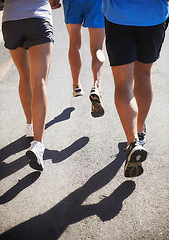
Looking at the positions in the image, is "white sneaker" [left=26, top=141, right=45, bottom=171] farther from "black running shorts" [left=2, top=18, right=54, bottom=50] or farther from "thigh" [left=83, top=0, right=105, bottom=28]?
"thigh" [left=83, top=0, right=105, bottom=28]

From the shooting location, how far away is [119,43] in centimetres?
263

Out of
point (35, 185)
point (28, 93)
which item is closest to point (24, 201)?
point (35, 185)

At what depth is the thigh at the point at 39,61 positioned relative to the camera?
286 cm

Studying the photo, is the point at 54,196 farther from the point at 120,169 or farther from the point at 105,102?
the point at 105,102

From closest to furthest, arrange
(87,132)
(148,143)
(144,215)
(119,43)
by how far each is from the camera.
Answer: (144,215), (119,43), (148,143), (87,132)

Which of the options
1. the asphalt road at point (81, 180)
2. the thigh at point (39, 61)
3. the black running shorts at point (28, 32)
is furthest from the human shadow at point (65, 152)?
the black running shorts at point (28, 32)

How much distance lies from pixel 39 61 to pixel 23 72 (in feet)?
1.62

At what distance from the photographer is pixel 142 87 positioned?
9.96 ft

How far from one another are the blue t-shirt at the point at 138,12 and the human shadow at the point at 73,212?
4.30 ft

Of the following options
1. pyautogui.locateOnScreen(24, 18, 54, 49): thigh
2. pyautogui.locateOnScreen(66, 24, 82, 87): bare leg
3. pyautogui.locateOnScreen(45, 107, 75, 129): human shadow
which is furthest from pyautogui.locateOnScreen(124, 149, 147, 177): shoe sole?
pyautogui.locateOnScreen(66, 24, 82, 87): bare leg

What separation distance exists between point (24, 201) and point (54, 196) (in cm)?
24

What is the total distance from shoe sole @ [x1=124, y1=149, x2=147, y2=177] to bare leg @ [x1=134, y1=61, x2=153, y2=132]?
708mm

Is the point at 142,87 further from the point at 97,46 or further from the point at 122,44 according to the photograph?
the point at 97,46

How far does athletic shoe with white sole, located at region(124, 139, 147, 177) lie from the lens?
2529 mm
